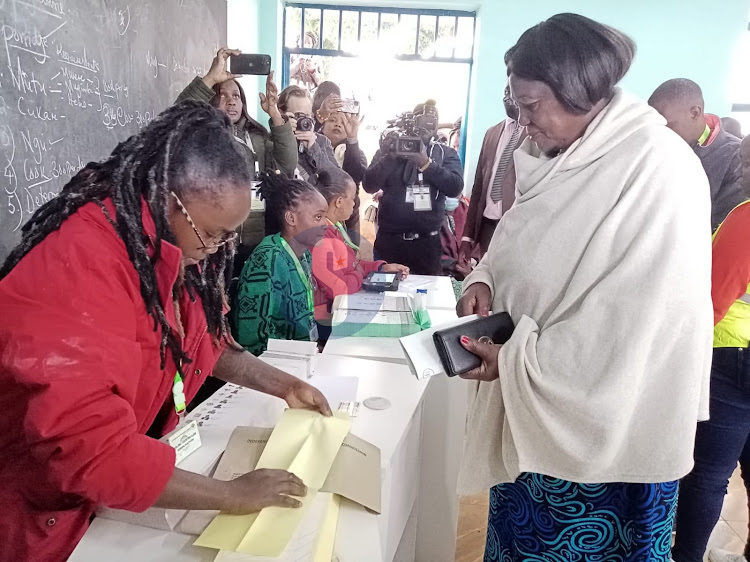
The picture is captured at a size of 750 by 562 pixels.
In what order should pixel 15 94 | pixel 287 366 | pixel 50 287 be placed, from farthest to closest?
pixel 15 94 → pixel 287 366 → pixel 50 287

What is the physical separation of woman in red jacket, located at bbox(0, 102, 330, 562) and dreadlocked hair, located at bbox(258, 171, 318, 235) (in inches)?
42.5

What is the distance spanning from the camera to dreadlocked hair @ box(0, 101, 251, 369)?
812 mm

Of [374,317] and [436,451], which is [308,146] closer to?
[374,317]

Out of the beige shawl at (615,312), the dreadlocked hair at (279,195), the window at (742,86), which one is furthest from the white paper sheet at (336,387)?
the window at (742,86)

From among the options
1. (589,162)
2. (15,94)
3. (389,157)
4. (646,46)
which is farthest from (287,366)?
(646,46)

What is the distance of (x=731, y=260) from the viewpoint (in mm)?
1292

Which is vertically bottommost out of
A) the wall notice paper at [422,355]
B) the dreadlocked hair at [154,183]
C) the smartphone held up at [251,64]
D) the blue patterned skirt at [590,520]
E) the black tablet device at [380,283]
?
the black tablet device at [380,283]

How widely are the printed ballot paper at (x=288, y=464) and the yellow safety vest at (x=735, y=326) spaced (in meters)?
1.05

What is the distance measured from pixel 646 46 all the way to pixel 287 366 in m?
5.17

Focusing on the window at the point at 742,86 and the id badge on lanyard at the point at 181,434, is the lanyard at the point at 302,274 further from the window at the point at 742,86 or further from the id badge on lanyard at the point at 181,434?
the window at the point at 742,86

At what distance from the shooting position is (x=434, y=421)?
65.7 inches

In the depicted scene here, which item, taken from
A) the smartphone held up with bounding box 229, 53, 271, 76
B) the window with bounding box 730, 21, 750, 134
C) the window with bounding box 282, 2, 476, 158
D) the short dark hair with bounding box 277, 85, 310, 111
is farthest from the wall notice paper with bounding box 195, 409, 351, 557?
the window with bounding box 730, 21, 750, 134

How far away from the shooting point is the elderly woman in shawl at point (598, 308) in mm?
861

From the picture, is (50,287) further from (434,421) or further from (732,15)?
(732,15)
